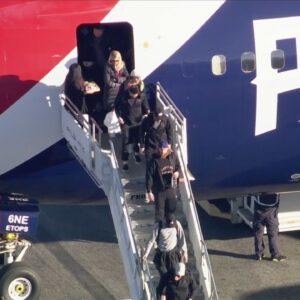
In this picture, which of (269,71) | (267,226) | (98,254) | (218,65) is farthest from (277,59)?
(98,254)

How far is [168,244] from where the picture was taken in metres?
16.4

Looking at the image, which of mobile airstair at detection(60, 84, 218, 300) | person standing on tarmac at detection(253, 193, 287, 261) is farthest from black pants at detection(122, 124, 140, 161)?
person standing on tarmac at detection(253, 193, 287, 261)

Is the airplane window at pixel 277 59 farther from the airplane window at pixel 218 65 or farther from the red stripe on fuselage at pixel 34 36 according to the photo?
the red stripe on fuselage at pixel 34 36

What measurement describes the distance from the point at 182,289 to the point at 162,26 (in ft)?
17.8

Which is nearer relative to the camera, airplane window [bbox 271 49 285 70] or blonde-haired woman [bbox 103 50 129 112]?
blonde-haired woman [bbox 103 50 129 112]

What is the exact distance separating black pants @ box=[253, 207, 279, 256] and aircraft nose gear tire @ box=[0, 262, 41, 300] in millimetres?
5504

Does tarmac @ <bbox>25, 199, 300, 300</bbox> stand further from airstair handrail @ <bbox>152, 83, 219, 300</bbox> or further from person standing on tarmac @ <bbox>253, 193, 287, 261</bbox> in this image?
airstair handrail @ <bbox>152, 83, 219, 300</bbox>

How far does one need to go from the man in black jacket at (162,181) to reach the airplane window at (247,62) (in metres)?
2.91

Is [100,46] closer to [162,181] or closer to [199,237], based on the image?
[162,181]

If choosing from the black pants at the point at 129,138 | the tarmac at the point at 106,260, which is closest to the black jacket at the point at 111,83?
the black pants at the point at 129,138

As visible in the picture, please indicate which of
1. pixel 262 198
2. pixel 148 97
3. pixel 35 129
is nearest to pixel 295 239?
pixel 262 198

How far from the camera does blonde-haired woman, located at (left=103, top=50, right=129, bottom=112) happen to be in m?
18.0

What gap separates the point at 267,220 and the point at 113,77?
5604mm

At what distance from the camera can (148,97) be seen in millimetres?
18516
